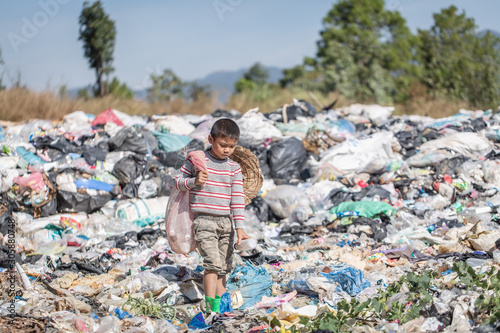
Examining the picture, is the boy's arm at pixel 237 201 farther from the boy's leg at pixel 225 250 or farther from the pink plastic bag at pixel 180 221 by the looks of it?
the pink plastic bag at pixel 180 221

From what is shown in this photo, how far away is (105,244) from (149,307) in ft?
6.38

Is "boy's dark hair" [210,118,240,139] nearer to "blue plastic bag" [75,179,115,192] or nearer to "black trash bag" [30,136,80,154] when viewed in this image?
"blue plastic bag" [75,179,115,192]

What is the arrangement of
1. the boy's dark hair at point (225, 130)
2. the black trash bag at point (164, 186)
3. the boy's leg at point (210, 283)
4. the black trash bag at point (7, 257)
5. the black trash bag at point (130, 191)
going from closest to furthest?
the boy's dark hair at point (225, 130)
the boy's leg at point (210, 283)
the black trash bag at point (7, 257)
the black trash bag at point (130, 191)
the black trash bag at point (164, 186)

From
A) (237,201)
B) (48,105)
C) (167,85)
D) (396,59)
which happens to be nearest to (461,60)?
(396,59)

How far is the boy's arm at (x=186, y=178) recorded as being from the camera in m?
2.83

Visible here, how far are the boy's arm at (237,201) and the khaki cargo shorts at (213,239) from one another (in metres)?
0.07

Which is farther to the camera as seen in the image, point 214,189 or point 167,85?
point 167,85

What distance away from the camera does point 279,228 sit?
5.26m

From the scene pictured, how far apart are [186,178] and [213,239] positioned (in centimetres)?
41

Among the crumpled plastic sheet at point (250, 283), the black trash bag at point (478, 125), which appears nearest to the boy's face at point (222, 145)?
the crumpled plastic sheet at point (250, 283)

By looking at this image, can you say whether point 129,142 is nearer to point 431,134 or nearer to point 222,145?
point 222,145

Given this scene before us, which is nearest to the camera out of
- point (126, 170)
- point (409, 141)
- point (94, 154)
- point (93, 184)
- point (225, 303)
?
point (225, 303)

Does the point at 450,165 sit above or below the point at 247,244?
above

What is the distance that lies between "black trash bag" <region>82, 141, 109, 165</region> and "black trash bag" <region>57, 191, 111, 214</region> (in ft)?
2.54
